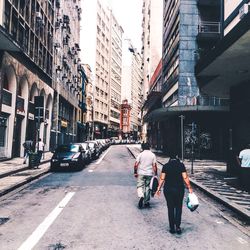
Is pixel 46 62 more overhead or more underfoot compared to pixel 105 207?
more overhead

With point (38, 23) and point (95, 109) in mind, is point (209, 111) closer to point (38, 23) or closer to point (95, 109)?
point (38, 23)

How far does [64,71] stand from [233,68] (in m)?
37.8

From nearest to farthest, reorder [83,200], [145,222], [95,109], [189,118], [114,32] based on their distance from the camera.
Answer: [145,222] < [83,200] < [189,118] < [95,109] < [114,32]

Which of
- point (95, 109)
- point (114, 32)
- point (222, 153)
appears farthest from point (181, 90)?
point (114, 32)

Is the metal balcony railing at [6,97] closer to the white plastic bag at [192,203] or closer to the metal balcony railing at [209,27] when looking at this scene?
the white plastic bag at [192,203]

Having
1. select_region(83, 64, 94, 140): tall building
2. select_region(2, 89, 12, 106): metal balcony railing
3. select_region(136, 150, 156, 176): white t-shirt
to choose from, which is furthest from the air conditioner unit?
select_region(83, 64, 94, 140): tall building

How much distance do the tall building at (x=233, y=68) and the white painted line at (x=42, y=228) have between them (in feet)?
23.0

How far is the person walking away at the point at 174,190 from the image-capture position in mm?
6996

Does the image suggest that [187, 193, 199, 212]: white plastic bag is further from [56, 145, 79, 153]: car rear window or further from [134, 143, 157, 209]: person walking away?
[56, 145, 79, 153]: car rear window

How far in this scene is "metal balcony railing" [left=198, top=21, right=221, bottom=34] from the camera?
114 feet

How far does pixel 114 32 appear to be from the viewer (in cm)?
A: 11456

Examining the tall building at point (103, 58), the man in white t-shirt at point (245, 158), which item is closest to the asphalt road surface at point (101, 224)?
the man in white t-shirt at point (245, 158)

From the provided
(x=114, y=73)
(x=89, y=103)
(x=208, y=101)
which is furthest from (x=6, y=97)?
(x=114, y=73)

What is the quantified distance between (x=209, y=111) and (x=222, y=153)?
15.8 feet
